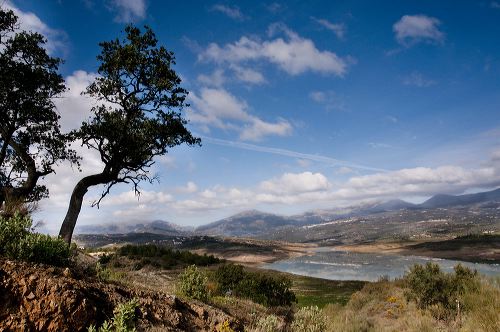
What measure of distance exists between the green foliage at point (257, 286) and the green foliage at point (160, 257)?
18.4 meters

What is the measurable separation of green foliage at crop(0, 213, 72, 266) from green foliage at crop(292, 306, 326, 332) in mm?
6448

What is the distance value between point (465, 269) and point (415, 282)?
96.6 inches

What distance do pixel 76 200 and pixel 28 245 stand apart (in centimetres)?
1269

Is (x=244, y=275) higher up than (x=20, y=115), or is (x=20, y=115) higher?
(x=20, y=115)

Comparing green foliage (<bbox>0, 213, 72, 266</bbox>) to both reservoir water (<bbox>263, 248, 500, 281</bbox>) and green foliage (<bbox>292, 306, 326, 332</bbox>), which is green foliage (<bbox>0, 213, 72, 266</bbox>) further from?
reservoir water (<bbox>263, 248, 500, 281</bbox>)

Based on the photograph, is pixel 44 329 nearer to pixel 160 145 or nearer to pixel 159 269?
pixel 160 145

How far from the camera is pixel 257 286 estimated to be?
24344 mm

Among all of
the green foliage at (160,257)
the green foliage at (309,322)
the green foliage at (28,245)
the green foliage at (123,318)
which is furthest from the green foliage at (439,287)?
the green foliage at (160,257)

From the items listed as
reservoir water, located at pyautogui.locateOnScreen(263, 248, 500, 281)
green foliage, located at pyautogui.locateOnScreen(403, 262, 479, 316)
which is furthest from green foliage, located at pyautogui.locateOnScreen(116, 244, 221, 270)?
reservoir water, located at pyautogui.locateOnScreen(263, 248, 500, 281)

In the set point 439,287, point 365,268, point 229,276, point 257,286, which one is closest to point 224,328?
point 439,287

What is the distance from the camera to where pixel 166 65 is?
22.7m

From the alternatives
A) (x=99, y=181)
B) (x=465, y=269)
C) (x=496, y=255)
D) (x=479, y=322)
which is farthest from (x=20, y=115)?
(x=496, y=255)

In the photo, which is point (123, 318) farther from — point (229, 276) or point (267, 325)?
point (229, 276)

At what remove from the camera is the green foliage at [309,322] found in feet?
34.4
